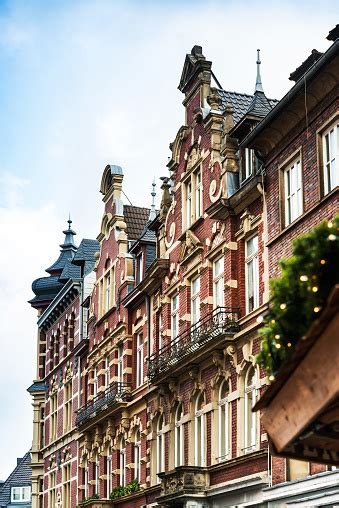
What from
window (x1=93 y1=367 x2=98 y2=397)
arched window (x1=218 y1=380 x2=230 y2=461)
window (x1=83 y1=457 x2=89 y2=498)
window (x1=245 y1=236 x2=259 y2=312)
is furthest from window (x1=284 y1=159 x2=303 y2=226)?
window (x1=83 y1=457 x2=89 y2=498)

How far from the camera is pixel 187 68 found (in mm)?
33562

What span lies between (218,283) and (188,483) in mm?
5241

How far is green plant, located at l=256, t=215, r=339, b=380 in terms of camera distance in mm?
9773

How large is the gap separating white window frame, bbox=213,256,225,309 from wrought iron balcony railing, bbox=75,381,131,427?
30.0 feet

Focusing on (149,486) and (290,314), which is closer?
(290,314)

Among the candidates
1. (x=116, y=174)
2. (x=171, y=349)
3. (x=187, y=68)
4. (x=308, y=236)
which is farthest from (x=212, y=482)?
(x=308, y=236)

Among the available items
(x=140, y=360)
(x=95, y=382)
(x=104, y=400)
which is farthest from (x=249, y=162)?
(x=95, y=382)

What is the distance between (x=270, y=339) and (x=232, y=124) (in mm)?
20562

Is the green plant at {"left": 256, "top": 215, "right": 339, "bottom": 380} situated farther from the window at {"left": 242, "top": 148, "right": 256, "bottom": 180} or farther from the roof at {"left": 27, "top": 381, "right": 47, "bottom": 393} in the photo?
the roof at {"left": 27, "top": 381, "right": 47, "bottom": 393}

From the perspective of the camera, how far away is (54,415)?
175 feet

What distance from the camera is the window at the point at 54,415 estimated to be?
173 feet

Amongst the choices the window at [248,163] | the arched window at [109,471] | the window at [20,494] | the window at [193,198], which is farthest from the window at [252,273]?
the window at [20,494]

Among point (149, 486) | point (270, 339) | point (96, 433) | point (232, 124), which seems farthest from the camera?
point (96, 433)

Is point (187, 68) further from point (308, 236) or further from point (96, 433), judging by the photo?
point (308, 236)
